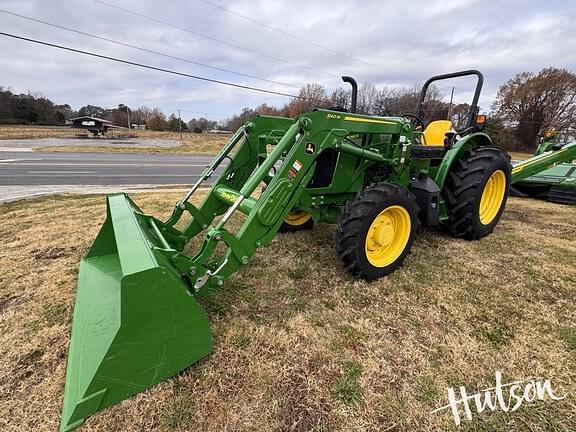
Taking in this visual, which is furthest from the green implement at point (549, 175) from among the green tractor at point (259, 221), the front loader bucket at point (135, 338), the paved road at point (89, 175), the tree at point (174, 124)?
the tree at point (174, 124)

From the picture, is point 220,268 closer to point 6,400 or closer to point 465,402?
point 6,400

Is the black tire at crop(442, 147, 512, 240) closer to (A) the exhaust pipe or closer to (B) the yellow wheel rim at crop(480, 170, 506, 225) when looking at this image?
(B) the yellow wheel rim at crop(480, 170, 506, 225)

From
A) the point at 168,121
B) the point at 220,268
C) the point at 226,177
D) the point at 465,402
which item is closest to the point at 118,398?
the point at 220,268

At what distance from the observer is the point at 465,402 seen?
6.44 ft

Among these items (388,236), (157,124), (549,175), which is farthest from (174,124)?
(388,236)

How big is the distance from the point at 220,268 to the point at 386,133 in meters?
2.19

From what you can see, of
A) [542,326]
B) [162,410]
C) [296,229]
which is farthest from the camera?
[296,229]

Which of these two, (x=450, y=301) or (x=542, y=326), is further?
(x=450, y=301)

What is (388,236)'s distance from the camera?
328 cm

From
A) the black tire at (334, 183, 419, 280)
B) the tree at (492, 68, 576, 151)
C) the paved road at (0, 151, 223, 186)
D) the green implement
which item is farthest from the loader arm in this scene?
the tree at (492, 68, 576, 151)

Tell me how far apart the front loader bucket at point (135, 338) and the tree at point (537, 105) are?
41.6 metres

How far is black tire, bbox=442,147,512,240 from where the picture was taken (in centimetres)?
402

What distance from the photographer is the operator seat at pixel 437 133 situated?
4.64 metres

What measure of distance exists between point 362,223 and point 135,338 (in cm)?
199
